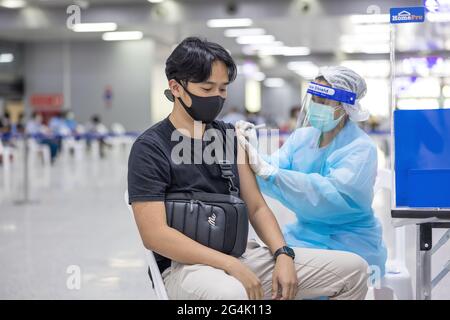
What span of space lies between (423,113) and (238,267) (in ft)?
2.10

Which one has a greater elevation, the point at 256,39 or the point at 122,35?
the point at 122,35

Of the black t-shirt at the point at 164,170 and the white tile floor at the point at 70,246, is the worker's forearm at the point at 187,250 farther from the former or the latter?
the white tile floor at the point at 70,246

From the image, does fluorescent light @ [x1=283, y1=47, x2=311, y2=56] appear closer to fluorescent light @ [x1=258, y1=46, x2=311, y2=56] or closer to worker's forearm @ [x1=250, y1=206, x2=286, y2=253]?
fluorescent light @ [x1=258, y1=46, x2=311, y2=56]

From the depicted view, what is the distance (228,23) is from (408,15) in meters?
12.0

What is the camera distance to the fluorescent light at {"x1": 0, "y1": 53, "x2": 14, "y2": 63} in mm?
20188

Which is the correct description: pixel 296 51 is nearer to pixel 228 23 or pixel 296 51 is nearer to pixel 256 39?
pixel 256 39

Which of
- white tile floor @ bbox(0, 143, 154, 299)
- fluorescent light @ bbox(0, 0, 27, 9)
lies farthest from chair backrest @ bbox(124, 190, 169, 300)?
fluorescent light @ bbox(0, 0, 27, 9)

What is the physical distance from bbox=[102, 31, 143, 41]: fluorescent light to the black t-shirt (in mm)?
15516

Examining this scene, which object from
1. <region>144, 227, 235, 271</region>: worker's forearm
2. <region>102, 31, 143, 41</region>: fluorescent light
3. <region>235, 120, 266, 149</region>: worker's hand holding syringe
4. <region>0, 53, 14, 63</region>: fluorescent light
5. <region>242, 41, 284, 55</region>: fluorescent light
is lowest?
<region>144, 227, 235, 271</region>: worker's forearm

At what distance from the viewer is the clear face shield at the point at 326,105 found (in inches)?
85.4

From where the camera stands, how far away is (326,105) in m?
2.20

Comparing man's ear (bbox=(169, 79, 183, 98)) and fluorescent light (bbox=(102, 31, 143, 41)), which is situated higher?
fluorescent light (bbox=(102, 31, 143, 41))

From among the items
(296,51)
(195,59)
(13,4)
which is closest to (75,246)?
(195,59)
